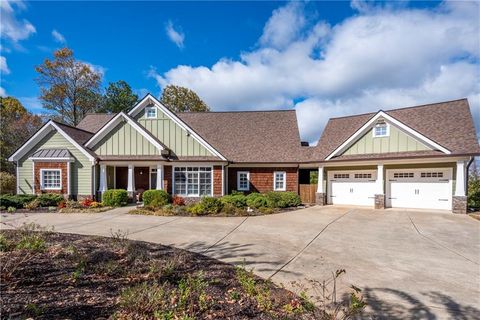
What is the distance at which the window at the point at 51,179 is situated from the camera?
1647 centimetres

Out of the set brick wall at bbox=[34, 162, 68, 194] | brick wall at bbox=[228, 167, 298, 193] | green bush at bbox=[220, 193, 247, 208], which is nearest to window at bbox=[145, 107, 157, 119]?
brick wall at bbox=[34, 162, 68, 194]

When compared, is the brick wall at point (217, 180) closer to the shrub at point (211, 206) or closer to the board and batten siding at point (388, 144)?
the shrub at point (211, 206)

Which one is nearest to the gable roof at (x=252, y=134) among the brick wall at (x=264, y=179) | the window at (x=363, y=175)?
the brick wall at (x=264, y=179)

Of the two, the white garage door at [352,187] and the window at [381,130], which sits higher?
the window at [381,130]

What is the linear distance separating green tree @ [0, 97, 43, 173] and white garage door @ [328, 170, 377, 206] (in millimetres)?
29945

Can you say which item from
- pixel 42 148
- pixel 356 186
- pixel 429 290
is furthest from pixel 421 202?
pixel 42 148

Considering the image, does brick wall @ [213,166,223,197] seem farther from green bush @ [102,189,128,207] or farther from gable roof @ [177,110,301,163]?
green bush @ [102,189,128,207]

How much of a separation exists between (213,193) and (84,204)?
759 centimetres

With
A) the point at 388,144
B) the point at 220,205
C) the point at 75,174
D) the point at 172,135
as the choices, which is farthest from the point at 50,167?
the point at 388,144

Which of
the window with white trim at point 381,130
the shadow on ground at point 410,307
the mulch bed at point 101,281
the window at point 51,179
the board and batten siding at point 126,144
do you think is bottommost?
the shadow on ground at point 410,307

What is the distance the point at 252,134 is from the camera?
20500 millimetres

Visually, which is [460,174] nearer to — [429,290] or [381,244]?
[381,244]

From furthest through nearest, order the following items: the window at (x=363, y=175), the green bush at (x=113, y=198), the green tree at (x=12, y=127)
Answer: the green tree at (x=12, y=127) < the window at (x=363, y=175) < the green bush at (x=113, y=198)

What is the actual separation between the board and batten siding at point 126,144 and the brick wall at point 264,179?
5.81m
